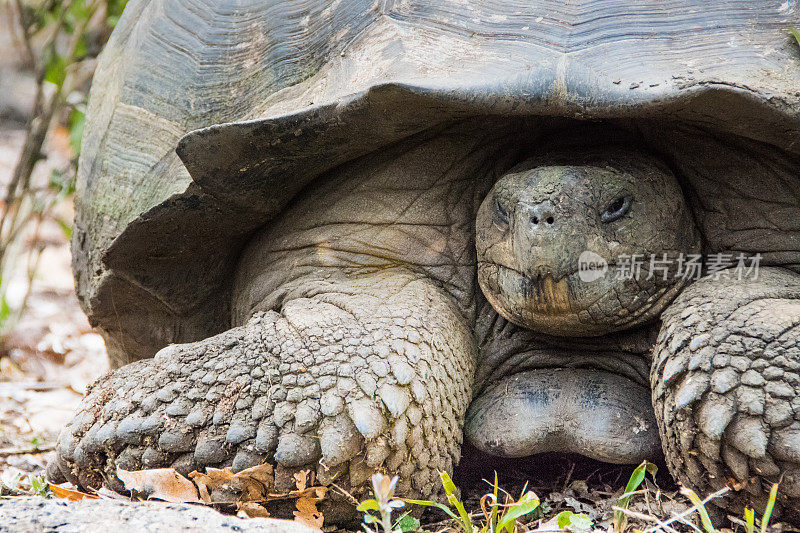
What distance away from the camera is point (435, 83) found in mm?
2037

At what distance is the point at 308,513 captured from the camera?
78.1 inches

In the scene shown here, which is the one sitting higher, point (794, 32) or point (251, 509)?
point (794, 32)

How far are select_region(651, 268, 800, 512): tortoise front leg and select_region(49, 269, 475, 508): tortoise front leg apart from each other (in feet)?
1.85

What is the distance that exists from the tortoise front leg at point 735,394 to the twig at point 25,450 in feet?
6.77

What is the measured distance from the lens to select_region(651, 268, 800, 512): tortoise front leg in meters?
1.81

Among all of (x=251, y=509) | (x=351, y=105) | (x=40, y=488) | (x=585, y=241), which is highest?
(x=351, y=105)

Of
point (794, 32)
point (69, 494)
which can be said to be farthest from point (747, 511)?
point (69, 494)

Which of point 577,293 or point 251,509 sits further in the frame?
point 577,293

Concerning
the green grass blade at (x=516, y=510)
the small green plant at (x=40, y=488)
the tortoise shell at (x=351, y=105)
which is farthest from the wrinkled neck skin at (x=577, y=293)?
the small green plant at (x=40, y=488)

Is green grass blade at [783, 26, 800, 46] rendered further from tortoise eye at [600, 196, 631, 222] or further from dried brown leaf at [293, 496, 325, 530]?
dried brown leaf at [293, 496, 325, 530]

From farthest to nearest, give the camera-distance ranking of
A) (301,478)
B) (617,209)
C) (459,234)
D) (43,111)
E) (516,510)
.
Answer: (43,111)
(459,234)
(617,209)
(301,478)
(516,510)

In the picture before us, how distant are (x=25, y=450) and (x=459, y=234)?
167 centimetres

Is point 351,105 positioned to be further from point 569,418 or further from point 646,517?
point 646,517

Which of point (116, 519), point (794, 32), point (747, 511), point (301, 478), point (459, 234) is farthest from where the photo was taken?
point (459, 234)
